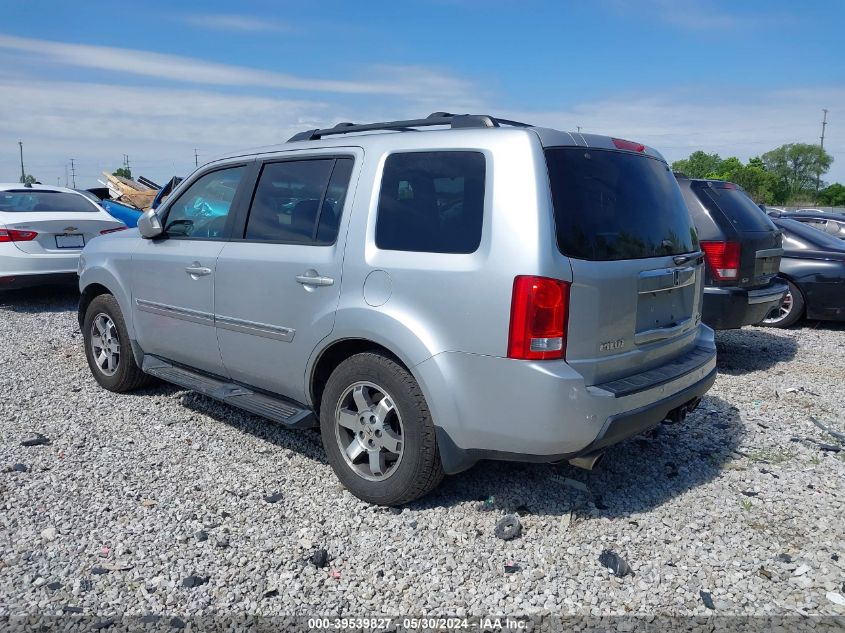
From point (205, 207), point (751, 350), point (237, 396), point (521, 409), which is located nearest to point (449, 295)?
point (521, 409)

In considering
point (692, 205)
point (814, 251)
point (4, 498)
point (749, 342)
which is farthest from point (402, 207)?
point (814, 251)

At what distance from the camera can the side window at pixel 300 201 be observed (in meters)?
3.95

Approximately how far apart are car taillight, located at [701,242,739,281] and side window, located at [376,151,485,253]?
368 centimetres

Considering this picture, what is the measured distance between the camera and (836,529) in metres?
3.57

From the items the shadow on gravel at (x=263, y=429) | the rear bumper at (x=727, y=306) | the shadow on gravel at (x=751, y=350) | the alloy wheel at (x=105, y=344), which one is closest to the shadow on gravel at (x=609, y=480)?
the shadow on gravel at (x=263, y=429)

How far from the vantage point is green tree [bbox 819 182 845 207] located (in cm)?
8906

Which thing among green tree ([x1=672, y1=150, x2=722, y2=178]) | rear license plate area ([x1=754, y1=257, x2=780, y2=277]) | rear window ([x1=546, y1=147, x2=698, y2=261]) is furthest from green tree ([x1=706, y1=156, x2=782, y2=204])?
rear window ([x1=546, y1=147, x2=698, y2=261])

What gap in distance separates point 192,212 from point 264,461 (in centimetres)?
183

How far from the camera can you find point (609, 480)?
13.6 feet

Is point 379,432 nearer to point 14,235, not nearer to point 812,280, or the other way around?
point 812,280

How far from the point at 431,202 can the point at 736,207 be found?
13.8ft

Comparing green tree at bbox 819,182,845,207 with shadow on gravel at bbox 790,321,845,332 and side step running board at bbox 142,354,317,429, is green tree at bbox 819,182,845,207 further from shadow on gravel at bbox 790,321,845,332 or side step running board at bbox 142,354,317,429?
side step running board at bbox 142,354,317,429

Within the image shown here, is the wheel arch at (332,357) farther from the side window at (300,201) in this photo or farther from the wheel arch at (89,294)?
the wheel arch at (89,294)

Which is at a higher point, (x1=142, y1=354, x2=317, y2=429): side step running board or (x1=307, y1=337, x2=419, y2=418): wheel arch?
(x1=307, y1=337, x2=419, y2=418): wheel arch
